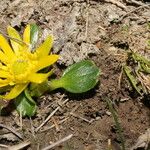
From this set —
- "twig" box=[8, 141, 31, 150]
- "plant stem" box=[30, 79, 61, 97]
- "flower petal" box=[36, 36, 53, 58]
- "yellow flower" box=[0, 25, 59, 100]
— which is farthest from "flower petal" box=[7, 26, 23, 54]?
"twig" box=[8, 141, 31, 150]

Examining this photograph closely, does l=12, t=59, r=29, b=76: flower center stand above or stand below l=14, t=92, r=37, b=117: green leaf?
above

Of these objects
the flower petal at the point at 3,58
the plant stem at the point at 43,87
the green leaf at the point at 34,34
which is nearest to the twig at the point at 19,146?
the plant stem at the point at 43,87

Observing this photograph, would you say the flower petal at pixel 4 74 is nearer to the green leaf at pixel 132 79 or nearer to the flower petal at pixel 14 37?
the flower petal at pixel 14 37

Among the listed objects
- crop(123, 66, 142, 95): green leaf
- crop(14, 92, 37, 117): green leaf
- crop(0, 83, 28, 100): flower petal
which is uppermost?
crop(0, 83, 28, 100): flower petal

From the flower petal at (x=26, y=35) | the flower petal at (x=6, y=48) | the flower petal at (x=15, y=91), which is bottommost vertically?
the flower petal at (x=15, y=91)

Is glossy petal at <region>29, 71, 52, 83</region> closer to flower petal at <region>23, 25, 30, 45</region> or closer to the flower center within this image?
the flower center

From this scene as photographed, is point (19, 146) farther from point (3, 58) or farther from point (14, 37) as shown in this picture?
point (14, 37)

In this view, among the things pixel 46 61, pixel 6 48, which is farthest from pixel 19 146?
pixel 6 48
